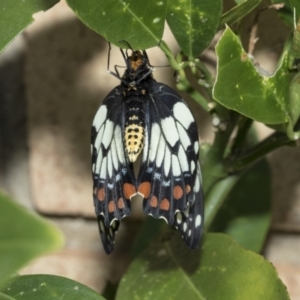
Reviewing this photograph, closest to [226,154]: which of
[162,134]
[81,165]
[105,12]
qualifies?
[162,134]

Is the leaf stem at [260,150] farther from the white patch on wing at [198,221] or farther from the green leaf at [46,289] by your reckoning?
the green leaf at [46,289]

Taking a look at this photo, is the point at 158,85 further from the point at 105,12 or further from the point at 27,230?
the point at 27,230

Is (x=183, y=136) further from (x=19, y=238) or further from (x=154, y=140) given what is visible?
(x=19, y=238)

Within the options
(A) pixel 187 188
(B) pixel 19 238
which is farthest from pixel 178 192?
(B) pixel 19 238

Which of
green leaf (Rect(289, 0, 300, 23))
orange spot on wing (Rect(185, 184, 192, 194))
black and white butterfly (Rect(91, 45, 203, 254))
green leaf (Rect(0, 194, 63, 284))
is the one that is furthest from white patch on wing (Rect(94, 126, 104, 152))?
green leaf (Rect(0, 194, 63, 284))

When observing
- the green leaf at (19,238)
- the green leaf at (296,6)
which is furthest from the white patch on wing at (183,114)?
the green leaf at (19,238)

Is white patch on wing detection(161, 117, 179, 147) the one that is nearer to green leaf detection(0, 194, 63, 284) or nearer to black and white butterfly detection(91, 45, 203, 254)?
black and white butterfly detection(91, 45, 203, 254)
